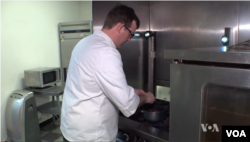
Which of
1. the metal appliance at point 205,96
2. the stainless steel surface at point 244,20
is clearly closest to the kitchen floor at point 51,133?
the metal appliance at point 205,96

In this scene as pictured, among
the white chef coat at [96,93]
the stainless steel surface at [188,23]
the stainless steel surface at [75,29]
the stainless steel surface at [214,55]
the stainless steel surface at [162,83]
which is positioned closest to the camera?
the stainless steel surface at [214,55]

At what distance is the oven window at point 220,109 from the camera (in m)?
0.49

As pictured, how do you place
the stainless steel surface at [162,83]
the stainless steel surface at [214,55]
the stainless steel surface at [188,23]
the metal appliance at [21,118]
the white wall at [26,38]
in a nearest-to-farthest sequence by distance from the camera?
the stainless steel surface at [214,55] < the stainless steel surface at [188,23] < the stainless steel surface at [162,83] < the metal appliance at [21,118] < the white wall at [26,38]

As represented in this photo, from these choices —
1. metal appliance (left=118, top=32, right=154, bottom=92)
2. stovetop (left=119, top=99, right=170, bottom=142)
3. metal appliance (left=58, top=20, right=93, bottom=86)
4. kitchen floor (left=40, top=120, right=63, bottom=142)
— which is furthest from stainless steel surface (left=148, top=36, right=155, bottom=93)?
kitchen floor (left=40, top=120, right=63, bottom=142)

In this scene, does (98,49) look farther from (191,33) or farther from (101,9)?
(101,9)

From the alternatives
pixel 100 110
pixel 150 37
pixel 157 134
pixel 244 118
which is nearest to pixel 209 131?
pixel 244 118

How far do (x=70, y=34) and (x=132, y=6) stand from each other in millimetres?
1339

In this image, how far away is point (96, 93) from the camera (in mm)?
870

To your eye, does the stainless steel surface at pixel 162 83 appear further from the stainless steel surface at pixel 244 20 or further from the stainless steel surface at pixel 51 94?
the stainless steel surface at pixel 51 94

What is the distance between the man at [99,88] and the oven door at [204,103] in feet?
1.08

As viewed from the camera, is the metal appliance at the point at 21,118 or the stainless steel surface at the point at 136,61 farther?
the metal appliance at the point at 21,118

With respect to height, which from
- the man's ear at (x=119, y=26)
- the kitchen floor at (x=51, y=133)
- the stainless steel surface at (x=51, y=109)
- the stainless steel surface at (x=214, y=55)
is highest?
the man's ear at (x=119, y=26)

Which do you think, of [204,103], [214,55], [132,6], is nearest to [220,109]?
[204,103]

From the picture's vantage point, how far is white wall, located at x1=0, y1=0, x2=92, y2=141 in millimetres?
2023
